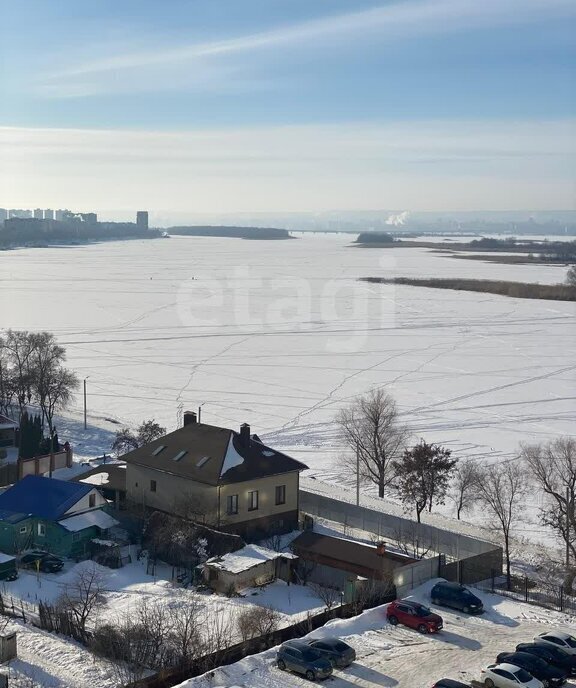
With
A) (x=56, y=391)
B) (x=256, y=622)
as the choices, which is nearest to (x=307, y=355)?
(x=56, y=391)

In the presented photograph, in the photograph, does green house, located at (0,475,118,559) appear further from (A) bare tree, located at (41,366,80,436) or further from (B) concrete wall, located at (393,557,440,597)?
(A) bare tree, located at (41,366,80,436)

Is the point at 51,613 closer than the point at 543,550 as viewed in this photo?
Yes

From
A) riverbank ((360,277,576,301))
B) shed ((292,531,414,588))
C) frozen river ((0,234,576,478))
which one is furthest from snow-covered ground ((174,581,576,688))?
riverbank ((360,277,576,301))

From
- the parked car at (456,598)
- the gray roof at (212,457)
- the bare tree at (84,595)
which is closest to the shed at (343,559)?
the parked car at (456,598)

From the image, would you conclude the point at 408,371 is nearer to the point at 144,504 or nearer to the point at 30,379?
the point at 30,379

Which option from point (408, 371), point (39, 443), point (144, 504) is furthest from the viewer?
point (408, 371)

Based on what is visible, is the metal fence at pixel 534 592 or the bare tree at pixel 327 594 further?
the metal fence at pixel 534 592

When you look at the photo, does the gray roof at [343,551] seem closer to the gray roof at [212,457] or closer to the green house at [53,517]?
the gray roof at [212,457]

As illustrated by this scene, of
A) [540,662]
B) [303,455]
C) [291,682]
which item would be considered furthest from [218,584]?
[303,455]
